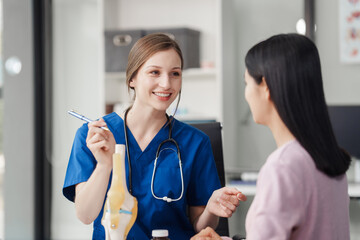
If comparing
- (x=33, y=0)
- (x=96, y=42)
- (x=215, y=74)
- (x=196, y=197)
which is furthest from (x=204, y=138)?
(x=33, y=0)

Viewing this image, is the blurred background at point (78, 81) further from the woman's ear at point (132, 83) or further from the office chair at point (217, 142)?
the woman's ear at point (132, 83)

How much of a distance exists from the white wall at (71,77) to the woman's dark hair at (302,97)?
2.88m

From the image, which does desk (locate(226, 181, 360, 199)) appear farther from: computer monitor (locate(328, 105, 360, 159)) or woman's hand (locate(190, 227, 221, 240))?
woman's hand (locate(190, 227, 221, 240))

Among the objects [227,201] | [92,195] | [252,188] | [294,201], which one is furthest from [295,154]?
[252,188]

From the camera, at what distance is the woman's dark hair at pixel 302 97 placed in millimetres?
939

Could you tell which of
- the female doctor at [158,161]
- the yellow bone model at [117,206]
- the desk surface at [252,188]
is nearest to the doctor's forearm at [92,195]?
the female doctor at [158,161]

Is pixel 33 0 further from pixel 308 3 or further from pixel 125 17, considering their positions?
pixel 308 3

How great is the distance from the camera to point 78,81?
12.5 feet

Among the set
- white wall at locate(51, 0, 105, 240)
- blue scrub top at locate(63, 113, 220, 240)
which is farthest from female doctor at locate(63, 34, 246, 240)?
white wall at locate(51, 0, 105, 240)

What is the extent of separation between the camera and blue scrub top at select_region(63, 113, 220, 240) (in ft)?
4.78

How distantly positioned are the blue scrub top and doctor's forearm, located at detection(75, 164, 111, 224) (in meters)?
0.09

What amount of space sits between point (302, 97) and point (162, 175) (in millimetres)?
650

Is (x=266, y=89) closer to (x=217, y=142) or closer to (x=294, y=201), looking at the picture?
(x=294, y=201)

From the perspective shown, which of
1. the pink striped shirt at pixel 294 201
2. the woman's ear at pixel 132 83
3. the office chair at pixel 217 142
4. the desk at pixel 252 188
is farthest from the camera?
the desk at pixel 252 188
